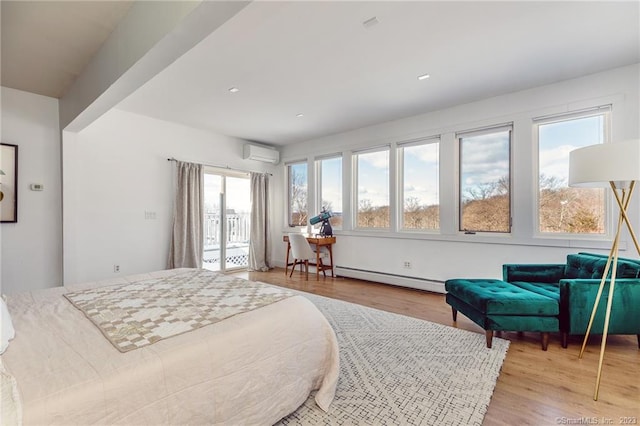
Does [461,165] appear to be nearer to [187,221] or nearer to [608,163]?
[608,163]

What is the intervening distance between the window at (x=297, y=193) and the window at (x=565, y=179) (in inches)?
156

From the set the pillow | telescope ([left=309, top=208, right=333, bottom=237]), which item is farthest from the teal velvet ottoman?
telescope ([left=309, top=208, right=333, bottom=237])

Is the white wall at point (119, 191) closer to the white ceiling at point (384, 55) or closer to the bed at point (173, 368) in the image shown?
the white ceiling at point (384, 55)

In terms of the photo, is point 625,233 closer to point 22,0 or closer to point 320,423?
point 320,423

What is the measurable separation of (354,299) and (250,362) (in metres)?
2.67

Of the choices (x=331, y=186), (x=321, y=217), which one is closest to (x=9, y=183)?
(x=321, y=217)

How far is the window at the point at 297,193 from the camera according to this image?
6.08 metres

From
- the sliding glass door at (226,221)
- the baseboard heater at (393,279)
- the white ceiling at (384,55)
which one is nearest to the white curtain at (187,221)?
the sliding glass door at (226,221)

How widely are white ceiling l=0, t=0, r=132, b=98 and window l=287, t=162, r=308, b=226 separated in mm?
3840

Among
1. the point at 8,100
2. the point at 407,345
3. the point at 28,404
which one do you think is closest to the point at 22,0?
the point at 8,100

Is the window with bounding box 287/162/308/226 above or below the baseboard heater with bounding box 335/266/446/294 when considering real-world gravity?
above

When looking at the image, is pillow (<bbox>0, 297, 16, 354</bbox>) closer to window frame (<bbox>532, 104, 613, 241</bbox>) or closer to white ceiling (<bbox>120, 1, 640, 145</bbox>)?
white ceiling (<bbox>120, 1, 640, 145</bbox>)

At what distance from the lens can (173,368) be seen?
1.14 m

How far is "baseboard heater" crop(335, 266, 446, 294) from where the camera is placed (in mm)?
4234
